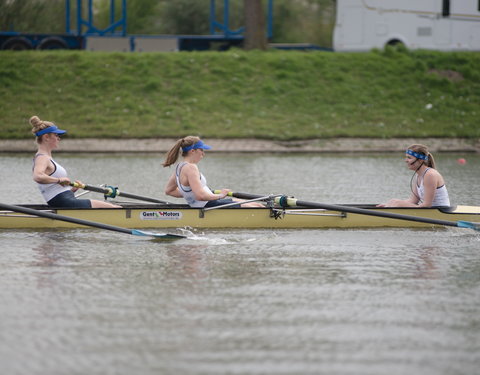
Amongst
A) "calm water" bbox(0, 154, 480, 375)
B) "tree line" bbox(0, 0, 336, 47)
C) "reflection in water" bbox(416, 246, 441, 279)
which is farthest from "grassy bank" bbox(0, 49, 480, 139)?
"reflection in water" bbox(416, 246, 441, 279)

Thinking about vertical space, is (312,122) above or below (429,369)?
above

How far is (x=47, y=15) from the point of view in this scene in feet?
130

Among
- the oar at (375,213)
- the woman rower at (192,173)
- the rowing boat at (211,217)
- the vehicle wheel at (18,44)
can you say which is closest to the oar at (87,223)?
the rowing boat at (211,217)

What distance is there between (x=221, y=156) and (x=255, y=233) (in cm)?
1208

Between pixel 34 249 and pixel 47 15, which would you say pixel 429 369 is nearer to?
pixel 34 249

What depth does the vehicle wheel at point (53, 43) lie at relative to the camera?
31922 mm

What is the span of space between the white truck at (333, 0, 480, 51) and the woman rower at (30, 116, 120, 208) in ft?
69.4

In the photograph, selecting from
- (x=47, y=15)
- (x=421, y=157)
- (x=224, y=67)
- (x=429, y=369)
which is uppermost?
(x=47, y=15)

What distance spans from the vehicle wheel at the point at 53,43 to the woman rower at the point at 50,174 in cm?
2050

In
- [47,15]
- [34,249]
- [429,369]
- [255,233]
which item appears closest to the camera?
[429,369]

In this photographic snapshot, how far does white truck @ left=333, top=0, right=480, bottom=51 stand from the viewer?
104 ft

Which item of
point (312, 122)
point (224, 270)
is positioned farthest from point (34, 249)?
point (312, 122)

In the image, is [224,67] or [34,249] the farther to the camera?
[224,67]

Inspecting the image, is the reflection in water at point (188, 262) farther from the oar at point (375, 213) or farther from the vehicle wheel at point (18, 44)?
the vehicle wheel at point (18, 44)
